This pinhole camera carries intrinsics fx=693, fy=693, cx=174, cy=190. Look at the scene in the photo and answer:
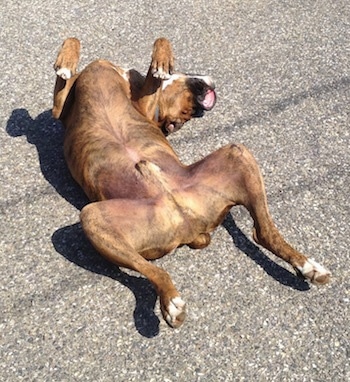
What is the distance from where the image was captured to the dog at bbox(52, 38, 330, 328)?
3.54 m

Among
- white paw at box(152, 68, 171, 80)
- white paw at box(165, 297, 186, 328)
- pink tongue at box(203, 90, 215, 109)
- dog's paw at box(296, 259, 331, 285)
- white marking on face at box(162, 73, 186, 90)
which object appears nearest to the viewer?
white paw at box(165, 297, 186, 328)

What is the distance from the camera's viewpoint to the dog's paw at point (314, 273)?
354 centimetres

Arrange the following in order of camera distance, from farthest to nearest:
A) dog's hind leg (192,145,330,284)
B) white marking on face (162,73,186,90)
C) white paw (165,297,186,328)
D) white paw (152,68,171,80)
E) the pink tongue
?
the pink tongue → white marking on face (162,73,186,90) → white paw (152,68,171,80) → dog's hind leg (192,145,330,284) → white paw (165,297,186,328)

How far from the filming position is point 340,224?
4.04 m

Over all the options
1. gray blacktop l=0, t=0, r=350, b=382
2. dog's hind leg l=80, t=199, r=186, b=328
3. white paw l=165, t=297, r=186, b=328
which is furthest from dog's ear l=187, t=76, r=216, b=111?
white paw l=165, t=297, r=186, b=328

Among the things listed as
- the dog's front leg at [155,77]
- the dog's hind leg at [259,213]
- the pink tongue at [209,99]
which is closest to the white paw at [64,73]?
the dog's front leg at [155,77]

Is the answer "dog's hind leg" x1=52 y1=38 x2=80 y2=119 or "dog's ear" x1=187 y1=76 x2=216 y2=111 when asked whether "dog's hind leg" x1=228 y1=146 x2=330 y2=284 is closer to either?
"dog's ear" x1=187 y1=76 x2=216 y2=111

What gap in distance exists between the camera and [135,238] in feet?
11.8

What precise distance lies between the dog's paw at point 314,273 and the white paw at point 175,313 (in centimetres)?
68

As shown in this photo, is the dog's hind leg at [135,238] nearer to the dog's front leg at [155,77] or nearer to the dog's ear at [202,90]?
the dog's front leg at [155,77]

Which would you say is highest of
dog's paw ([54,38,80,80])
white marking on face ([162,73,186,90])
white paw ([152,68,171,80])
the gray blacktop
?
dog's paw ([54,38,80,80])

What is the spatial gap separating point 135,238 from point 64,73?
136 cm

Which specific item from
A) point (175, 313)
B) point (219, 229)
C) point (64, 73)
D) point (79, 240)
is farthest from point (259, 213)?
point (64, 73)

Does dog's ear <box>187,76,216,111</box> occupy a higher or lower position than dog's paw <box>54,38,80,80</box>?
lower
